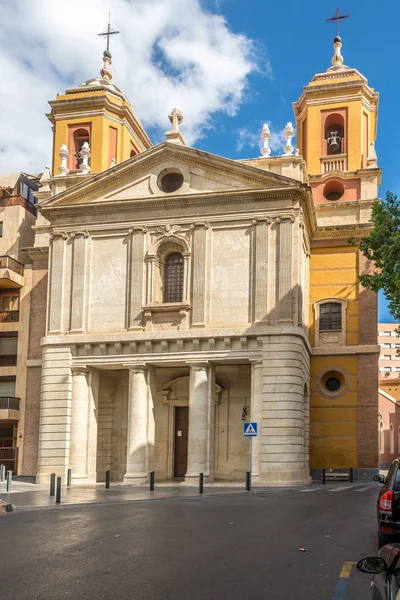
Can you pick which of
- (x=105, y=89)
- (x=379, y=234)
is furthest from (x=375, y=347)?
(x=105, y=89)

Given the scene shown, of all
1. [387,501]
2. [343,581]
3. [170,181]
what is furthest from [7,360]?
[343,581]

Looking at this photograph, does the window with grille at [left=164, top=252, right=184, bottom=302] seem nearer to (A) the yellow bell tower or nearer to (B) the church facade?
(B) the church facade

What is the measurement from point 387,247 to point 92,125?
24.3 meters

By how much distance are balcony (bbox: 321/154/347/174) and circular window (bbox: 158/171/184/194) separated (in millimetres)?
9684

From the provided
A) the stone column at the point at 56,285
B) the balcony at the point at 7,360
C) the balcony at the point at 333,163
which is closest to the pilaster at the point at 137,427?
the stone column at the point at 56,285

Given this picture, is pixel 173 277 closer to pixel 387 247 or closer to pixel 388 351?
pixel 387 247

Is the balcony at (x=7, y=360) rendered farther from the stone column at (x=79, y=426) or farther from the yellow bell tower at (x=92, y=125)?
the yellow bell tower at (x=92, y=125)

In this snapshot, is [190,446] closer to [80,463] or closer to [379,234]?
[80,463]

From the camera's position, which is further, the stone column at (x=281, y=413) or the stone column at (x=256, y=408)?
the stone column at (x=256, y=408)

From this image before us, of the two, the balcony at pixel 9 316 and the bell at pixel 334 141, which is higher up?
the bell at pixel 334 141

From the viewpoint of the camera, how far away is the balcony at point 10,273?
42.1m

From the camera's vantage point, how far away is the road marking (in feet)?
29.8

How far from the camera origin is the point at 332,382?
3975cm

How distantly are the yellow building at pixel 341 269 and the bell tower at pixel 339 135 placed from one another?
0.17ft
